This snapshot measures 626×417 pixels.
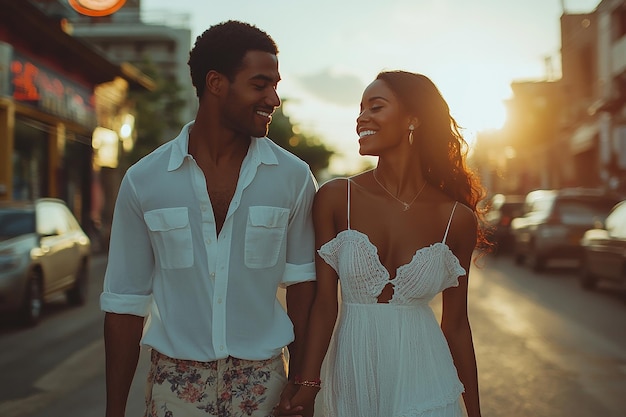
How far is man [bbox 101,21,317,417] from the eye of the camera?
2.85 metres

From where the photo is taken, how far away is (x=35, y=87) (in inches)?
985

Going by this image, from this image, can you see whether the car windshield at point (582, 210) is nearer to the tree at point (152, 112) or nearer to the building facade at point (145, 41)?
the tree at point (152, 112)

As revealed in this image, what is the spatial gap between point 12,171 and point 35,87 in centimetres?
275

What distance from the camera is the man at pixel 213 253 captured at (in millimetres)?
2850

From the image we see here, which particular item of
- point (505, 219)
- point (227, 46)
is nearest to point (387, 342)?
point (227, 46)

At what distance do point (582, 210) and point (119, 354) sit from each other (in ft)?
54.7

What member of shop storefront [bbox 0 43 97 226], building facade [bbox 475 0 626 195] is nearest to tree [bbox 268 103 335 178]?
building facade [bbox 475 0 626 195]

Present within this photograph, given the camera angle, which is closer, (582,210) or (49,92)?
(582,210)

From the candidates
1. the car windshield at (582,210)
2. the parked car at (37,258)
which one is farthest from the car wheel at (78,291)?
the car windshield at (582,210)

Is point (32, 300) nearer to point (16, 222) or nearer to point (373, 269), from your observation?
point (16, 222)

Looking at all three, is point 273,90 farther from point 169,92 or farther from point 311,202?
point 169,92

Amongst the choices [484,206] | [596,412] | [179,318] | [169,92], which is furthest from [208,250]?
[169,92]

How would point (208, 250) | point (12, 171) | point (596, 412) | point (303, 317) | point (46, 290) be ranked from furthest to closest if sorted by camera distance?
point (12, 171) → point (46, 290) → point (596, 412) → point (303, 317) → point (208, 250)

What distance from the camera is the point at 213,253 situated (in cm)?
284
